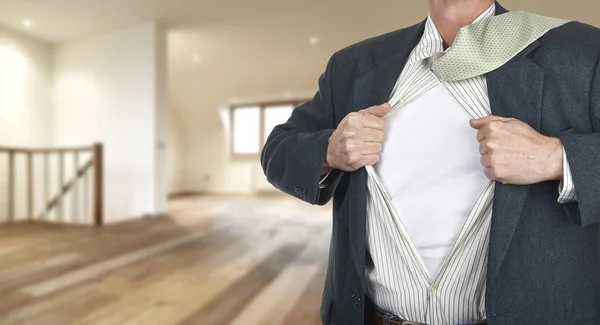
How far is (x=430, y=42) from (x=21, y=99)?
21.5 ft

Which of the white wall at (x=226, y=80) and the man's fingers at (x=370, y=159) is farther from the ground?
the white wall at (x=226, y=80)

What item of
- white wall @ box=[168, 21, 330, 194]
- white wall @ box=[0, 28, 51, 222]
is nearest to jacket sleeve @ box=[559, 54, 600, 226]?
white wall @ box=[168, 21, 330, 194]

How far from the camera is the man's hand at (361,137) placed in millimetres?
582

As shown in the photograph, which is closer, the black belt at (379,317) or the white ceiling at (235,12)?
the black belt at (379,317)

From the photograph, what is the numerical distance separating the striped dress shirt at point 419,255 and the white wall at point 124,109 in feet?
15.0

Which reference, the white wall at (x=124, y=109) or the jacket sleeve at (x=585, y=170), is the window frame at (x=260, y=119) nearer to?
the white wall at (x=124, y=109)

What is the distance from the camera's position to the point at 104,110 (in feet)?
16.5

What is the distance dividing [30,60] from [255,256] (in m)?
5.39

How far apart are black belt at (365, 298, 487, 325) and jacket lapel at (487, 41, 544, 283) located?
190 millimetres

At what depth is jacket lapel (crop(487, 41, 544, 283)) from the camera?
0.51m

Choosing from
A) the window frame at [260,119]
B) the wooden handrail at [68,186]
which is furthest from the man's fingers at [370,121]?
the window frame at [260,119]

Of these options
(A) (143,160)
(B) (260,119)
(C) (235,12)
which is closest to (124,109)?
(A) (143,160)

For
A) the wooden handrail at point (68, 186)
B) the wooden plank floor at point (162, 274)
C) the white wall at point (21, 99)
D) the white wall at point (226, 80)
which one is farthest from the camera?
the white wall at point (226, 80)

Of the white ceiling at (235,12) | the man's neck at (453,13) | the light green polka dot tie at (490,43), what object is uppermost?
the white ceiling at (235,12)
